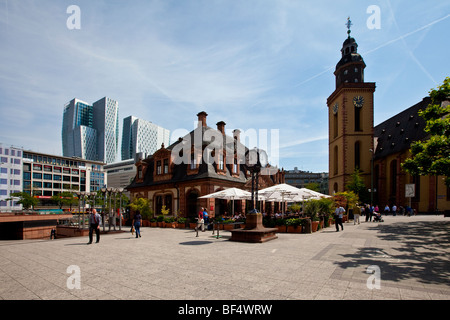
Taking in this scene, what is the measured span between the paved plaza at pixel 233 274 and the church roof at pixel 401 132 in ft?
140

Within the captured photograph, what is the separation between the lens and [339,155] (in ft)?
167

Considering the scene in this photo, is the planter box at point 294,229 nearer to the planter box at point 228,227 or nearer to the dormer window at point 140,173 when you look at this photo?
the planter box at point 228,227

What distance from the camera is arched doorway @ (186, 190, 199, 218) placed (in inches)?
1048

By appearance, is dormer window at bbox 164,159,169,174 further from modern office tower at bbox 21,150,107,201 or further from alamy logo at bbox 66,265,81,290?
modern office tower at bbox 21,150,107,201

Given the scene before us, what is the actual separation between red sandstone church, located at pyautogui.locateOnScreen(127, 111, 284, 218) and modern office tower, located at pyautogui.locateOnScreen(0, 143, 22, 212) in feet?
222

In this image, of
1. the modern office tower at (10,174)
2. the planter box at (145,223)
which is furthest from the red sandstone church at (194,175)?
the modern office tower at (10,174)

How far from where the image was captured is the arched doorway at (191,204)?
26625mm

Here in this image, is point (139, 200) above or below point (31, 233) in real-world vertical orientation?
above

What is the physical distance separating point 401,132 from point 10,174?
103624 mm

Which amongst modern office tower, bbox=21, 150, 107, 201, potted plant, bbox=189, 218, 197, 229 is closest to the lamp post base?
potted plant, bbox=189, 218, 197, 229
